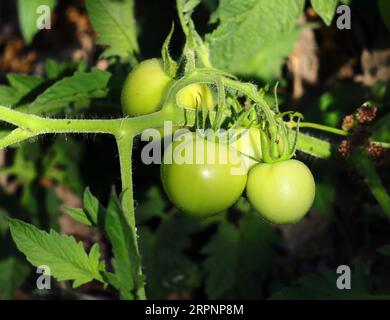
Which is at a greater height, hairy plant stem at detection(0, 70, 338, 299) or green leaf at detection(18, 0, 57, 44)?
green leaf at detection(18, 0, 57, 44)

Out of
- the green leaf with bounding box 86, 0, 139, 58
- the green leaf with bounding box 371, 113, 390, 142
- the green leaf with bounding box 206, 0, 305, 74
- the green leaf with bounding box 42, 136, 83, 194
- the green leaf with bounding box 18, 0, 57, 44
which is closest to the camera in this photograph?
the green leaf with bounding box 206, 0, 305, 74

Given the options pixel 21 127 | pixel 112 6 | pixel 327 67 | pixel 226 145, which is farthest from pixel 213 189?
pixel 327 67

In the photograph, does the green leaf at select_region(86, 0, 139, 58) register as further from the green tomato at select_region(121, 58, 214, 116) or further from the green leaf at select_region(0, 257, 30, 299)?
the green leaf at select_region(0, 257, 30, 299)

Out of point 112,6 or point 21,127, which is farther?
point 112,6

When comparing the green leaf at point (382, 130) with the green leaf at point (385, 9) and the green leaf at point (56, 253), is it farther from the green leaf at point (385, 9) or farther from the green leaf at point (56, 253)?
the green leaf at point (56, 253)

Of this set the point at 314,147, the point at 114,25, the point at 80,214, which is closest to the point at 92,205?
the point at 80,214

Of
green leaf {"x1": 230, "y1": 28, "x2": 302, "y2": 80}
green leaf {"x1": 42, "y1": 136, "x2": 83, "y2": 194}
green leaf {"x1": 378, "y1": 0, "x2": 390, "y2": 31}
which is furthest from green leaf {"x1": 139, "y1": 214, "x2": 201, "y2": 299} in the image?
green leaf {"x1": 378, "y1": 0, "x2": 390, "y2": 31}
